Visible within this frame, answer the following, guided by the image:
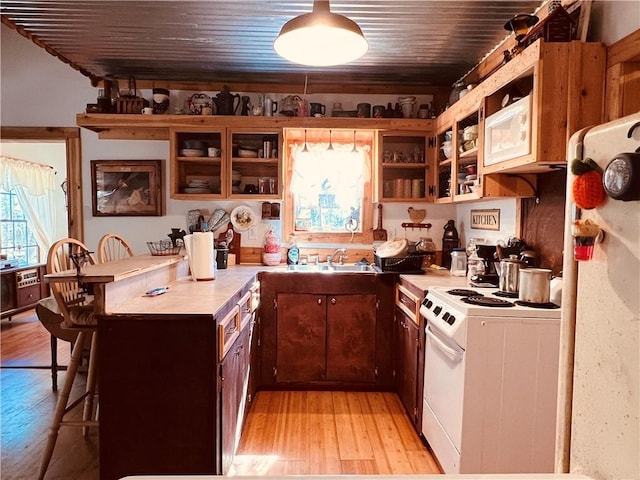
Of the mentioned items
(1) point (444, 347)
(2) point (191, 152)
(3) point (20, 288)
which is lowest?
(3) point (20, 288)

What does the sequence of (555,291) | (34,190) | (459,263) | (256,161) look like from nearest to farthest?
(555,291)
(459,263)
(256,161)
(34,190)

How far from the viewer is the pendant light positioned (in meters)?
1.75

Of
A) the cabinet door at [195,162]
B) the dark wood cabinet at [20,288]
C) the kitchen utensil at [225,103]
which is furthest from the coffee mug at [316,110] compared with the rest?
the dark wood cabinet at [20,288]

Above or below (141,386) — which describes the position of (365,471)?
below

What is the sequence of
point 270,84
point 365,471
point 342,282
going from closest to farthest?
point 365,471
point 342,282
point 270,84

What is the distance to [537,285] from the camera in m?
1.90

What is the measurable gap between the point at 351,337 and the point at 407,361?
1.65 feet

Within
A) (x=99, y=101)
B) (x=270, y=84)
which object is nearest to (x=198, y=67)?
(x=270, y=84)

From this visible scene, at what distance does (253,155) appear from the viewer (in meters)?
3.45

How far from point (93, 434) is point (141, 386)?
113 cm

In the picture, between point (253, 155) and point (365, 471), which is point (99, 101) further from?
point (365, 471)

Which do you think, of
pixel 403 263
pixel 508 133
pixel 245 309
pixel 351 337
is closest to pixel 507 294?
pixel 508 133

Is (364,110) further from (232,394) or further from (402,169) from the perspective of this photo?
(232,394)

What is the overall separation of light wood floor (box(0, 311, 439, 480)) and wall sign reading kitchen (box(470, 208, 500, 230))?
4.78 feet
